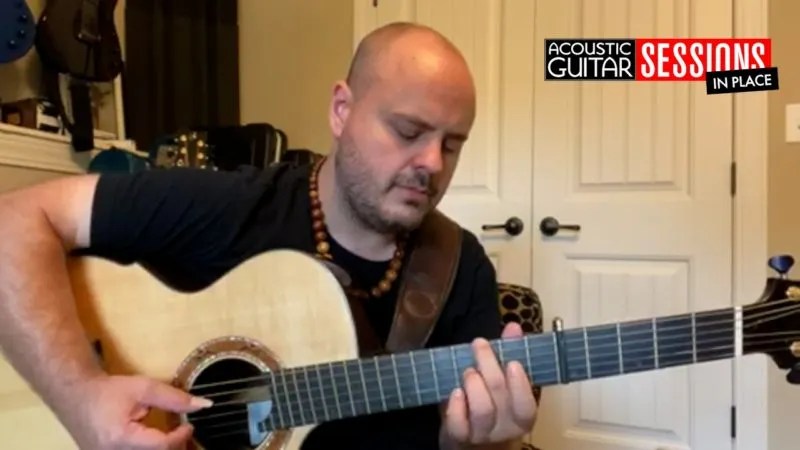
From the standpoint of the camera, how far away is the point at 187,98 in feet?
9.24

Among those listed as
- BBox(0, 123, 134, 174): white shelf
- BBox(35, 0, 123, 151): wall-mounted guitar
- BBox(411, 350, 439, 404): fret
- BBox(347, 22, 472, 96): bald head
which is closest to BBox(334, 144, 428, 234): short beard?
BBox(347, 22, 472, 96): bald head

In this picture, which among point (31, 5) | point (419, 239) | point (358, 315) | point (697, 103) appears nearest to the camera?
point (358, 315)

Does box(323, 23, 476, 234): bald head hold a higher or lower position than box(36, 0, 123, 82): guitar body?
lower

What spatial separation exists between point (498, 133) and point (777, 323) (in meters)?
1.89

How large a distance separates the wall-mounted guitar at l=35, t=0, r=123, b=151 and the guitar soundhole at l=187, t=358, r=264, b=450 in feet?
4.51

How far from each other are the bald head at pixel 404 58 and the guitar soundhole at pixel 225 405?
44cm

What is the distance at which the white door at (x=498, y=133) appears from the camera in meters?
2.70

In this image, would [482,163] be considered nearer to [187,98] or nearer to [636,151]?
[636,151]

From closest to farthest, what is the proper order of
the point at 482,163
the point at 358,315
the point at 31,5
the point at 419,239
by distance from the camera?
the point at 358,315
the point at 419,239
the point at 31,5
the point at 482,163

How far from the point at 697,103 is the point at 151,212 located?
1.83m

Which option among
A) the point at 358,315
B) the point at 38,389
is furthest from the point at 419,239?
the point at 38,389

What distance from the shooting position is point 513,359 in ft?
3.23

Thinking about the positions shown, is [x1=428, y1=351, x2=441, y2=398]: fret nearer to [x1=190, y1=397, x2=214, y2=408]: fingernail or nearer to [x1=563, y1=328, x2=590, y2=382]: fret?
[x1=563, y1=328, x2=590, y2=382]: fret

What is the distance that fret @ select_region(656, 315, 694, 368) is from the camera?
0.92 m
